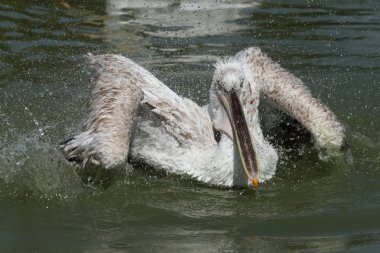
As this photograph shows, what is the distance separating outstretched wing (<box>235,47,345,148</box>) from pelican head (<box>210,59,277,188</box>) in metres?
0.25

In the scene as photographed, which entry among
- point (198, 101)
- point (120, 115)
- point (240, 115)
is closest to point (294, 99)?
point (240, 115)

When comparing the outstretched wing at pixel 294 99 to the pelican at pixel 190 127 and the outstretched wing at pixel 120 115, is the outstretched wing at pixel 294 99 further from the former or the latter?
the outstretched wing at pixel 120 115

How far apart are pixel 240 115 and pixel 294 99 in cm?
97

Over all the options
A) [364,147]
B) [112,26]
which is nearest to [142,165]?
[364,147]

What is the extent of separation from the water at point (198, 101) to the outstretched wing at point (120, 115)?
0.35 meters

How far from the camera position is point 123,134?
6777 mm

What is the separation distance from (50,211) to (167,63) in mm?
4844

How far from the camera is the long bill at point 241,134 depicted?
6711 mm

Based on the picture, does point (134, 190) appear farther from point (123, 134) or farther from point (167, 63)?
point (167, 63)

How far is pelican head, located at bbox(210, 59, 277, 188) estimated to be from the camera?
678 centimetres

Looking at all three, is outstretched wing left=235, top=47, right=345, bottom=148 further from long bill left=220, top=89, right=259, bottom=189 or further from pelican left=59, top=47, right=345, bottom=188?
long bill left=220, top=89, right=259, bottom=189

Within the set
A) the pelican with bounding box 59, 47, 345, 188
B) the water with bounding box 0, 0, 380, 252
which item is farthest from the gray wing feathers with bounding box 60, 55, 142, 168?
the water with bounding box 0, 0, 380, 252

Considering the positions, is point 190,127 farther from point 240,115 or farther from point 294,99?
point 294,99

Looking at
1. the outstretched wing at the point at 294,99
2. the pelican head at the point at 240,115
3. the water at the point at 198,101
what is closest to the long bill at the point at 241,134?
the pelican head at the point at 240,115
